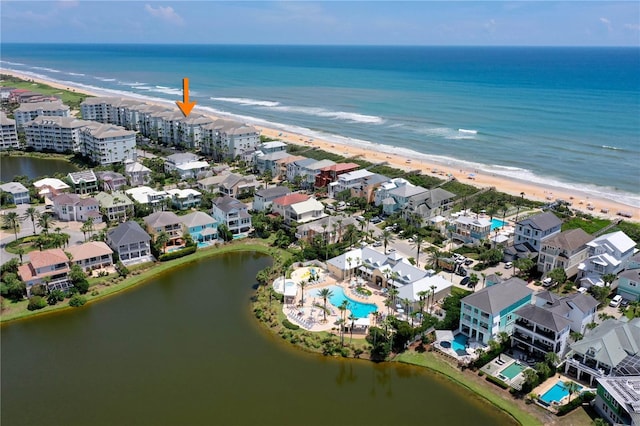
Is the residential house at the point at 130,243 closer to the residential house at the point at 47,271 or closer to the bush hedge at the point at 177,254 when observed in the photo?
the bush hedge at the point at 177,254

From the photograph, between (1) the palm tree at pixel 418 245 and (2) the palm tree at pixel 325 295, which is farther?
(1) the palm tree at pixel 418 245

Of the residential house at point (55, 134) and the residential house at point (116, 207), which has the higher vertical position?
the residential house at point (55, 134)

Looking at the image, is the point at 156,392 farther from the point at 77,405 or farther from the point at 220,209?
the point at 220,209

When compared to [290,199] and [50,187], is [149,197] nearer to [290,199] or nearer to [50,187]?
[50,187]

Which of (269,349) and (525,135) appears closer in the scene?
(269,349)

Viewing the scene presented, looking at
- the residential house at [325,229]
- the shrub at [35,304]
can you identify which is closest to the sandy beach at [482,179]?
the residential house at [325,229]

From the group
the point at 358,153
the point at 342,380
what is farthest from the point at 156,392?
the point at 358,153
